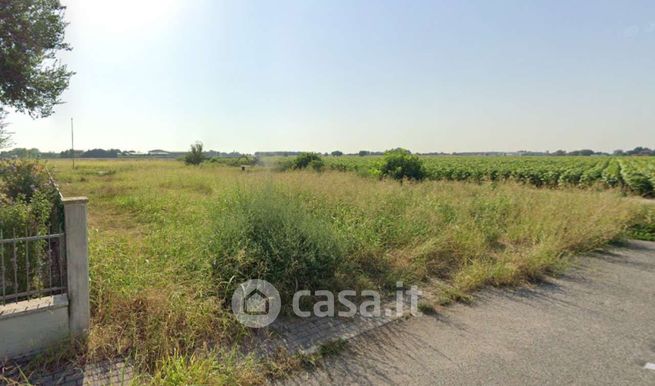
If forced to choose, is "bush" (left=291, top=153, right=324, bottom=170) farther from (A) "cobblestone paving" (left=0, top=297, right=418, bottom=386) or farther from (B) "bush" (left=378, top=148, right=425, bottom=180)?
(A) "cobblestone paving" (left=0, top=297, right=418, bottom=386)

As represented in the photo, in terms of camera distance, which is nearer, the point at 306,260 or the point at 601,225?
the point at 306,260

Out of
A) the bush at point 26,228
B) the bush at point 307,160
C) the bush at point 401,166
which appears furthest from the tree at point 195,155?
the bush at point 26,228

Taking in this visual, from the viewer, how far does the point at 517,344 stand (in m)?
3.04

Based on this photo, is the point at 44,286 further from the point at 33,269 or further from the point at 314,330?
the point at 314,330

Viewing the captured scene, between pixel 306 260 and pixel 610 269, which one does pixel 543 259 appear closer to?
pixel 610 269

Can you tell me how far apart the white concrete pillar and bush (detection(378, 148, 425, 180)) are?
14601 mm

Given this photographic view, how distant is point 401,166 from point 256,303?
46.6ft

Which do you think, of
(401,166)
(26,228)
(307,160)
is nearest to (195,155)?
(307,160)

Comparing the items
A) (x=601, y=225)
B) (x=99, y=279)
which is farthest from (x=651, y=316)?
(x=99, y=279)

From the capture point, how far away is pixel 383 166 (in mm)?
16953

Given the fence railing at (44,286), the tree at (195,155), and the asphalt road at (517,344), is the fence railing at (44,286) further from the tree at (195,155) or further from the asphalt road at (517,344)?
the tree at (195,155)

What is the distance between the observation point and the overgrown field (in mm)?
2801

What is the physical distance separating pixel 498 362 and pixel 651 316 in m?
2.41

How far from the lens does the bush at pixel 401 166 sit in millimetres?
16484
